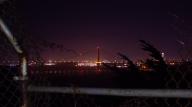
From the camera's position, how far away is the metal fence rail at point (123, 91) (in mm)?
2491

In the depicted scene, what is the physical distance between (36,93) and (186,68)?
112 cm

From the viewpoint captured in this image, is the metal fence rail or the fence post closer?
the metal fence rail

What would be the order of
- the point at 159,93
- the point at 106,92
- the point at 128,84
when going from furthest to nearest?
the point at 128,84 → the point at 106,92 → the point at 159,93

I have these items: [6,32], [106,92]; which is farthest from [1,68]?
[106,92]

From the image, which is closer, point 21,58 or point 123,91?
point 123,91

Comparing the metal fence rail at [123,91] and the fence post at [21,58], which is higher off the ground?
the fence post at [21,58]

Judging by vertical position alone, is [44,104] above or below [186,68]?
below

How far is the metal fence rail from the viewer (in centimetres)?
249

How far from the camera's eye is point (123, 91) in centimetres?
272

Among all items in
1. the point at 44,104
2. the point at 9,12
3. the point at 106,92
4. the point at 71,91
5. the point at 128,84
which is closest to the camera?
the point at 106,92

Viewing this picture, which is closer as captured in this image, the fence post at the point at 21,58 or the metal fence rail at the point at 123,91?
the metal fence rail at the point at 123,91

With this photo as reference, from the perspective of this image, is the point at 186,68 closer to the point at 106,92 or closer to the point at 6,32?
the point at 106,92

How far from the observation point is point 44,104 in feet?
11.2

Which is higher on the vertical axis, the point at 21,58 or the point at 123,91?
the point at 21,58
